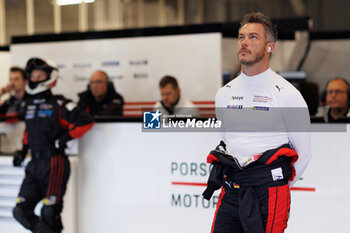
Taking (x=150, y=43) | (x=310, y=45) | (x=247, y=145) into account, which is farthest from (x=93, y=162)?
(x=310, y=45)

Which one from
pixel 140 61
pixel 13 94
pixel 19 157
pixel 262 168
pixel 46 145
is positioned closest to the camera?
pixel 262 168

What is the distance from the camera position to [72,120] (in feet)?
13.5

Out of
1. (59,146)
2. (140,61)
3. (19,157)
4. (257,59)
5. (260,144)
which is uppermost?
(140,61)

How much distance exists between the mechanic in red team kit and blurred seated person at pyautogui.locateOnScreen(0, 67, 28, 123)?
99 centimetres

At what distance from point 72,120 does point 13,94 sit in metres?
2.01

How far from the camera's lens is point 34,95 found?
4172mm

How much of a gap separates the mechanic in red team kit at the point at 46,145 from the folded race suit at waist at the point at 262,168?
1.65m

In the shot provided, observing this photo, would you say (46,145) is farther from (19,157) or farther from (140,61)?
(140,61)

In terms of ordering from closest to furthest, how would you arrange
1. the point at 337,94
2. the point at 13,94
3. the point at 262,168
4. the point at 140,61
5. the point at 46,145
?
the point at 262,168, the point at 46,145, the point at 337,94, the point at 13,94, the point at 140,61

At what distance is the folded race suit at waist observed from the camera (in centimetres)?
267

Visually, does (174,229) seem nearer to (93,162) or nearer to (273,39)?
(93,162)

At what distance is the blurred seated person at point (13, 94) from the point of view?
16.7ft

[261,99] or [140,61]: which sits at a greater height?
[140,61]

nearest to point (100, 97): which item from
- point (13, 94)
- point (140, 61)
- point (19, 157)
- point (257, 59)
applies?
point (13, 94)
